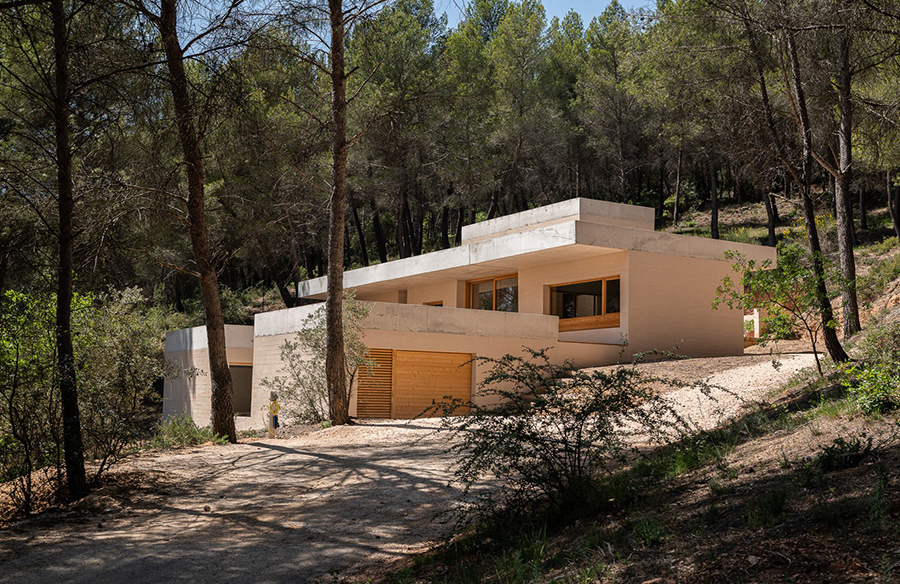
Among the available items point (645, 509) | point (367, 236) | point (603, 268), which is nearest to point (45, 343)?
point (645, 509)

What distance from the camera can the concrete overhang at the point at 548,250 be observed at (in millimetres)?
19438

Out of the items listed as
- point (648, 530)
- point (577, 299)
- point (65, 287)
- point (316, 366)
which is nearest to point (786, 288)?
point (648, 530)

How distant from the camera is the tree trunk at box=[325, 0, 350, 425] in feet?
43.3

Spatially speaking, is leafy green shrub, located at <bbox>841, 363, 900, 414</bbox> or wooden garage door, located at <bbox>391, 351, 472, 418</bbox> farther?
wooden garage door, located at <bbox>391, 351, 472, 418</bbox>

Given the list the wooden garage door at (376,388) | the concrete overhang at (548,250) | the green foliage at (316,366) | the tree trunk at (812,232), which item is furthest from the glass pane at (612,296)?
the tree trunk at (812,232)

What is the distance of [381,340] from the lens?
665 inches

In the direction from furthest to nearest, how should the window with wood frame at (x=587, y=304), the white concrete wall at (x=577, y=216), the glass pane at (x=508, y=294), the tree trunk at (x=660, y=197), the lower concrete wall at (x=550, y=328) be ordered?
the tree trunk at (x=660, y=197)
the glass pane at (x=508, y=294)
the white concrete wall at (x=577, y=216)
the window with wood frame at (x=587, y=304)
the lower concrete wall at (x=550, y=328)

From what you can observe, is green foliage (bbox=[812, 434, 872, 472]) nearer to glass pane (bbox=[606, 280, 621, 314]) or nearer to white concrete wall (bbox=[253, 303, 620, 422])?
white concrete wall (bbox=[253, 303, 620, 422])

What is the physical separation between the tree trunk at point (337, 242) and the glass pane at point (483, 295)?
38.7 feet

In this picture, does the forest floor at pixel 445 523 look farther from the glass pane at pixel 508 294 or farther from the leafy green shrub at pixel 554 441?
the glass pane at pixel 508 294

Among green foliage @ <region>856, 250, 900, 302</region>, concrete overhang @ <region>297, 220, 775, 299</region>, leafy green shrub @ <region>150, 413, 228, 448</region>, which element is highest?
concrete overhang @ <region>297, 220, 775, 299</region>

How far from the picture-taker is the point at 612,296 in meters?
20.6

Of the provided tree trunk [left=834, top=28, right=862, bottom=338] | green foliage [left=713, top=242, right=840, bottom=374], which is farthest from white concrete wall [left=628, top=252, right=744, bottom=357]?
green foliage [left=713, top=242, right=840, bottom=374]

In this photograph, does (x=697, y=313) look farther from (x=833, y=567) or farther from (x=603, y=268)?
(x=833, y=567)
